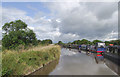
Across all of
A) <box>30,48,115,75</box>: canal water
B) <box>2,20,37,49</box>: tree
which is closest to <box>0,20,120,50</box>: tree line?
<box>2,20,37,49</box>: tree

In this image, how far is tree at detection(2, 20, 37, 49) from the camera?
16.4 m

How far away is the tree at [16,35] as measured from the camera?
1638 cm

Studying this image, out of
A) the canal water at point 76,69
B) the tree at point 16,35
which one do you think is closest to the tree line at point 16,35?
the tree at point 16,35

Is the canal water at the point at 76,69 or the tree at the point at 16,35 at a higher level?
the tree at the point at 16,35

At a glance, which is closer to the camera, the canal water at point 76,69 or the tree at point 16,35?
the canal water at point 76,69

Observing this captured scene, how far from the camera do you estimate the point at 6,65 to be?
333 inches

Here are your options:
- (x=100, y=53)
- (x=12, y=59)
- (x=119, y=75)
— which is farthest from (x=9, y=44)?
(x=100, y=53)

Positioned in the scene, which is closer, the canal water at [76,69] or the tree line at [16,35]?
the canal water at [76,69]

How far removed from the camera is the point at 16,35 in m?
16.5

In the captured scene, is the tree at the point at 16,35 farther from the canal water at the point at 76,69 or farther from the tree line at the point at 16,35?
the canal water at the point at 76,69

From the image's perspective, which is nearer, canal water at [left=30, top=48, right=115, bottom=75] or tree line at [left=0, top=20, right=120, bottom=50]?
canal water at [left=30, top=48, right=115, bottom=75]

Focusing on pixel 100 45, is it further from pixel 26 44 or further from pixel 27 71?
pixel 27 71

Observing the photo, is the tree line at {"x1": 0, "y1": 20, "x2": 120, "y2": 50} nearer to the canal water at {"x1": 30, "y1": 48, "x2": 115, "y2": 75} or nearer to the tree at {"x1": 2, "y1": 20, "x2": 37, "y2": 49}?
the tree at {"x1": 2, "y1": 20, "x2": 37, "y2": 49}

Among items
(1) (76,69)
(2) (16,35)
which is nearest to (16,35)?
(2) (16,35)
